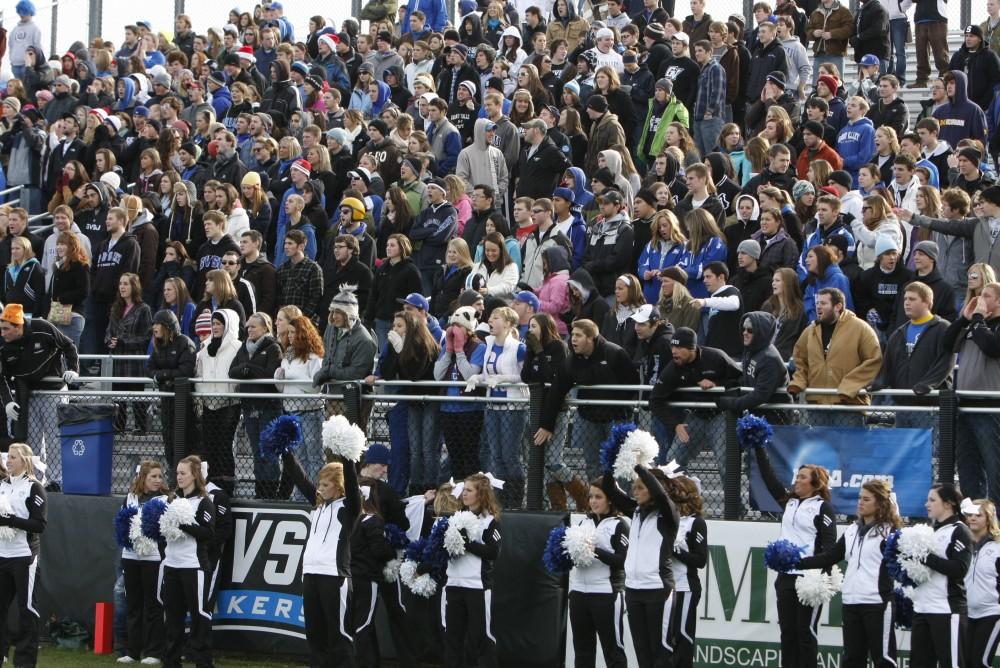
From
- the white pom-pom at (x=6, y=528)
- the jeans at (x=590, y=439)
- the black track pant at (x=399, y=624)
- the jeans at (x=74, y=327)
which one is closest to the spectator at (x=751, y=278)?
the jeans at (x=590, y=439)

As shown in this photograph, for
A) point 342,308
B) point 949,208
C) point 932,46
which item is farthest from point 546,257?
point 932,46

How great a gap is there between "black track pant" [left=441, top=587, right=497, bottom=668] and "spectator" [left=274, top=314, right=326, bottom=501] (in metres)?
1.88

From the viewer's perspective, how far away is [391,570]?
11.9m

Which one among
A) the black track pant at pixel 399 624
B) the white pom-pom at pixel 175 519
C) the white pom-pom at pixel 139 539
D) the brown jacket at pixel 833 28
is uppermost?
the brown jacket at pixel 833 28

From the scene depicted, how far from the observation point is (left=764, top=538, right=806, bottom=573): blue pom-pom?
1027cm

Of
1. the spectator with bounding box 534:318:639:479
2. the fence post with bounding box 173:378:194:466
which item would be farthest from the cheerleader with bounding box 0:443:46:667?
the spectator with bounding box 534:318:639:479

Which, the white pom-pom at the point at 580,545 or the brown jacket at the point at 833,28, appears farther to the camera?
the brown jacket at the point at 833,28

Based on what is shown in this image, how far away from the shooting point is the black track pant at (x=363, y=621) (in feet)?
38.9

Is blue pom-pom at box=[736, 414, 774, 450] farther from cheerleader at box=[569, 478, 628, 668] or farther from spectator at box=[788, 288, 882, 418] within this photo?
cheerleader at box=[569, 478, 628, 668]

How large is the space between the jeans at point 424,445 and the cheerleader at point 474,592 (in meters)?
0.91

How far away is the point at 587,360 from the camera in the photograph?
11.9m

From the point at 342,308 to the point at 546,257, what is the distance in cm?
227

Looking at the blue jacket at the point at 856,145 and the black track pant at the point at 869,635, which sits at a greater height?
the blue jacket at the point at 856,145

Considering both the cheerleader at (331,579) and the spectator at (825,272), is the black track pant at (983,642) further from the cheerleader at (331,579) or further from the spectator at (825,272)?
the cheerleader at (331,579)
